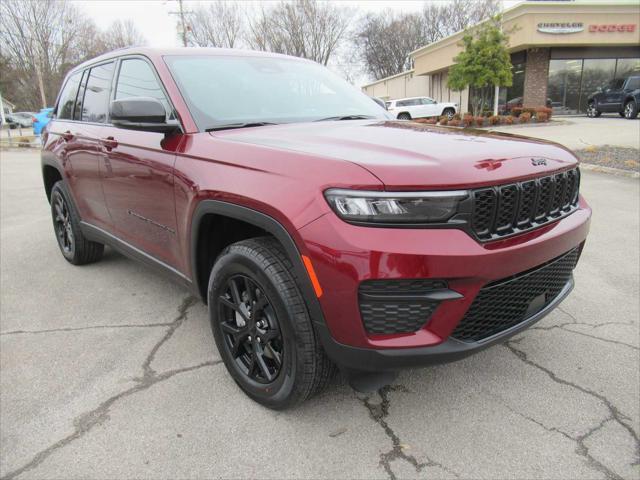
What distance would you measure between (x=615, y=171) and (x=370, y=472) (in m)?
8.29

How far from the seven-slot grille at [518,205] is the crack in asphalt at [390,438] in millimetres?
981

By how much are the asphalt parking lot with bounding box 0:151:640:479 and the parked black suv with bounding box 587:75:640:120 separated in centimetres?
2117

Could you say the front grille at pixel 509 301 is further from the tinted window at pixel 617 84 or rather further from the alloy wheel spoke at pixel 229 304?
the tinted window at pixel 617 84

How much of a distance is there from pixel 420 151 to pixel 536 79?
2705cm

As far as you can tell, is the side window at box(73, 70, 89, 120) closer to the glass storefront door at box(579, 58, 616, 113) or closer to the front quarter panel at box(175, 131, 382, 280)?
the front quarter panel at box(175, 131, 382, 280)

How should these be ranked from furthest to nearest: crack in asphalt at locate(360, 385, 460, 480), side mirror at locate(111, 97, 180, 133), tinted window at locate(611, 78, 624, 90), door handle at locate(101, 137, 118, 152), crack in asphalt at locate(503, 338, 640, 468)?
1. tinted window at locate(611, 78, 624, 90)
2. door handle at locate(101, 137, 118, 152)
3. side mirror at locate(111, 97, 180, 133)
4. crack in asphalt at locate(503, 338, 640, 468)
5. crack in asphalt at locate(360, 385, 460, 480)

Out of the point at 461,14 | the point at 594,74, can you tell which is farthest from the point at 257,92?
the point at 461,14

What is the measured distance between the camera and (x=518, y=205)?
1.95 metres

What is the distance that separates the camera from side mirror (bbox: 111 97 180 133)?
250cm

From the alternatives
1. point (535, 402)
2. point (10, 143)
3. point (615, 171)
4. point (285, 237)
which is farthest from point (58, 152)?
point (10, 143)

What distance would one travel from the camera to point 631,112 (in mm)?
20766

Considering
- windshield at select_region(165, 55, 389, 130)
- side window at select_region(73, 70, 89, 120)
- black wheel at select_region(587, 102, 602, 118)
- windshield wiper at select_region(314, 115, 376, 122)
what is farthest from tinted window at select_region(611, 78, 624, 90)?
side window at select_region(73, 70, 89, 120)

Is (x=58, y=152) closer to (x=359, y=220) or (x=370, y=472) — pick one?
(x=359, y=220)

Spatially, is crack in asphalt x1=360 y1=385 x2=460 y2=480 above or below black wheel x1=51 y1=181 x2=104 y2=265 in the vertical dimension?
below
